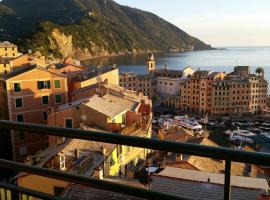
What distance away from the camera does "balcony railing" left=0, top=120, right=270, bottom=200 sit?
4.75 ft

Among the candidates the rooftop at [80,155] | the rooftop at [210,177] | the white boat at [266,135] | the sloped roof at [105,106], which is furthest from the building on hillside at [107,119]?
the white boat at [266,135]

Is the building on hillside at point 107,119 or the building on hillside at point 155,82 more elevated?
the building on hillside at point 107,119

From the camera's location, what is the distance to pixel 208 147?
1.51 metres

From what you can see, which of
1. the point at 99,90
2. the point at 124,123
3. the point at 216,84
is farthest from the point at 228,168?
the point at 216,84

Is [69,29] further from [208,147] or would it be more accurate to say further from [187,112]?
[208,147]

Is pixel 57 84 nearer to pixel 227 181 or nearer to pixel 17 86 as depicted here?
pixel 17 86

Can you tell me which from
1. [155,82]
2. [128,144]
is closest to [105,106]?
[128,144]

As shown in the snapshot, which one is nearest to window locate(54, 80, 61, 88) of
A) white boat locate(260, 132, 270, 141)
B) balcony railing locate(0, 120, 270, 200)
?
balcony railing locate(0, 120, 270, 200)

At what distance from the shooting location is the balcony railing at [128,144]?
4.75 feet

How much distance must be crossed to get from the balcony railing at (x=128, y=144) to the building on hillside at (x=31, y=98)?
71.8ft

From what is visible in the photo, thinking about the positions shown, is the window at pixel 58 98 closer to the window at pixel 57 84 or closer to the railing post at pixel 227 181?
the window at pixel 57 84

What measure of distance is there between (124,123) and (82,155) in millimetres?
7217

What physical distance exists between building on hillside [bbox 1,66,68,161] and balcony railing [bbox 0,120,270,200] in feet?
71.8

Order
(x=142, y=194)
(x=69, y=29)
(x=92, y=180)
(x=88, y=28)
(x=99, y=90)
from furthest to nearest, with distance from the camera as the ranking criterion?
(x=88, y=28)
(x=69, y=29)
(x=99, y=90)
(x=92, y=180)
(x=142, y=194)
